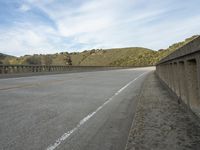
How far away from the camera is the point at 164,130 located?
4414mm

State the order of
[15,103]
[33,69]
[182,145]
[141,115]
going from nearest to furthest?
[182,145] → [141,115] → [15,103] → [33,69]

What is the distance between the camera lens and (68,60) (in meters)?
166

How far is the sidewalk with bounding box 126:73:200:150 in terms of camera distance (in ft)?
11.9

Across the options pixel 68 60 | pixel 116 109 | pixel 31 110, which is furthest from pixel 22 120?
pixel 68 60

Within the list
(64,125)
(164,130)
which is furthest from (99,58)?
(164,130)

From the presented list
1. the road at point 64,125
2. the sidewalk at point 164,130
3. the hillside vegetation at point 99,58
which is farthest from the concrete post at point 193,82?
the hillside vegetation at point 99,58

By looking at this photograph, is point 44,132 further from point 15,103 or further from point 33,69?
point 33,69

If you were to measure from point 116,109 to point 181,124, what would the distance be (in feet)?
8.83

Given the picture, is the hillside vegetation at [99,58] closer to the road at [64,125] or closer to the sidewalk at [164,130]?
the road at [64,125]

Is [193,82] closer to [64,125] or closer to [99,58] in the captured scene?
[64,125]

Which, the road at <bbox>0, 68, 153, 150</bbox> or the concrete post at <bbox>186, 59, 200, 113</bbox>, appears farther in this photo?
the concrete post at <bbox>186, 59, 200, 113</bbox>

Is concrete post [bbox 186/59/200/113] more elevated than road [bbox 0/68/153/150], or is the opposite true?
concrete post [bbox 186/59/200/113]

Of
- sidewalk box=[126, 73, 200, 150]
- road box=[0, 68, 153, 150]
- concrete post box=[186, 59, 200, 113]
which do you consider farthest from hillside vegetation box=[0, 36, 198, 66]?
concrete post box=[186, 59, 200, 113]

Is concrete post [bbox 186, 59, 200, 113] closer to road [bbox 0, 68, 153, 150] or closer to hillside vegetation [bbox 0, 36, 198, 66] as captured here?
road [bbox 0, 68, 153, 150]
